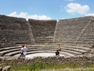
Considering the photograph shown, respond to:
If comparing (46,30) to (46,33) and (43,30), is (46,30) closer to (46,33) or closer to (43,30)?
(43,30)

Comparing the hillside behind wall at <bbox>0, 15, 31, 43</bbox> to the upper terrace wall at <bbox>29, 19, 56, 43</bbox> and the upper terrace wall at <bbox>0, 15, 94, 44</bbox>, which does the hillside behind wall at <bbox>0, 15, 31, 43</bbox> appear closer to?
the upper terrace wall at <bbox>0, 15, 94, 44</bbox>

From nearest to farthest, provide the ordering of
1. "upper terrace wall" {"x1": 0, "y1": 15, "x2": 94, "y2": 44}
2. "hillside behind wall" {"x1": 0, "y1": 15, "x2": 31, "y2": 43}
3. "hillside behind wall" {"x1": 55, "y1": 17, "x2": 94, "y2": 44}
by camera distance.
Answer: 1. "hillside behind wall" {"x1": 55, "y1": 17, "x2": 94, "y2": 44}
2. "hillside behind wall" {"x1": 0, "y1": 15, "x2": 31, "y2": 43}
3. "upper terrace wall" {"x1": 0, "y1": 15, "x2": 94, "y2": 44}

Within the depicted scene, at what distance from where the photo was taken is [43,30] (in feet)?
118

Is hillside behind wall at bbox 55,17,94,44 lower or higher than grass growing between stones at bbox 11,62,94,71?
higher

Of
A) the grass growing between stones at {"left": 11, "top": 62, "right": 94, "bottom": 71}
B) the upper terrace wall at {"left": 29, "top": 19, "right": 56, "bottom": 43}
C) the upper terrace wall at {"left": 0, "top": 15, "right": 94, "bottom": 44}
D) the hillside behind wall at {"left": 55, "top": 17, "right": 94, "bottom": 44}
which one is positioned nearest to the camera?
the grass growing between stones at {"left": 11, "top": 62, "right": 94, "bottom": 71}

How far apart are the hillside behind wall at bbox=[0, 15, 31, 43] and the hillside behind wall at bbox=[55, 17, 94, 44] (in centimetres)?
579

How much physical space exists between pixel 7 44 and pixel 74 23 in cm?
1320

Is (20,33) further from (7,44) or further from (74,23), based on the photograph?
(74,23)

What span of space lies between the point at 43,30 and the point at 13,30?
626cm

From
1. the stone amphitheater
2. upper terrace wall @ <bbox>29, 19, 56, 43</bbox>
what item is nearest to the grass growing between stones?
the stone amphitheater

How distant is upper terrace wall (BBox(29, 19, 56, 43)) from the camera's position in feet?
111

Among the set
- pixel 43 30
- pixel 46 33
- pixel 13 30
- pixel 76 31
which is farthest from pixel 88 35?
pixel 13 30

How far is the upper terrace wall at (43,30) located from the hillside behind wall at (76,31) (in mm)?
1234

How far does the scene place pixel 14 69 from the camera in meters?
10.6
